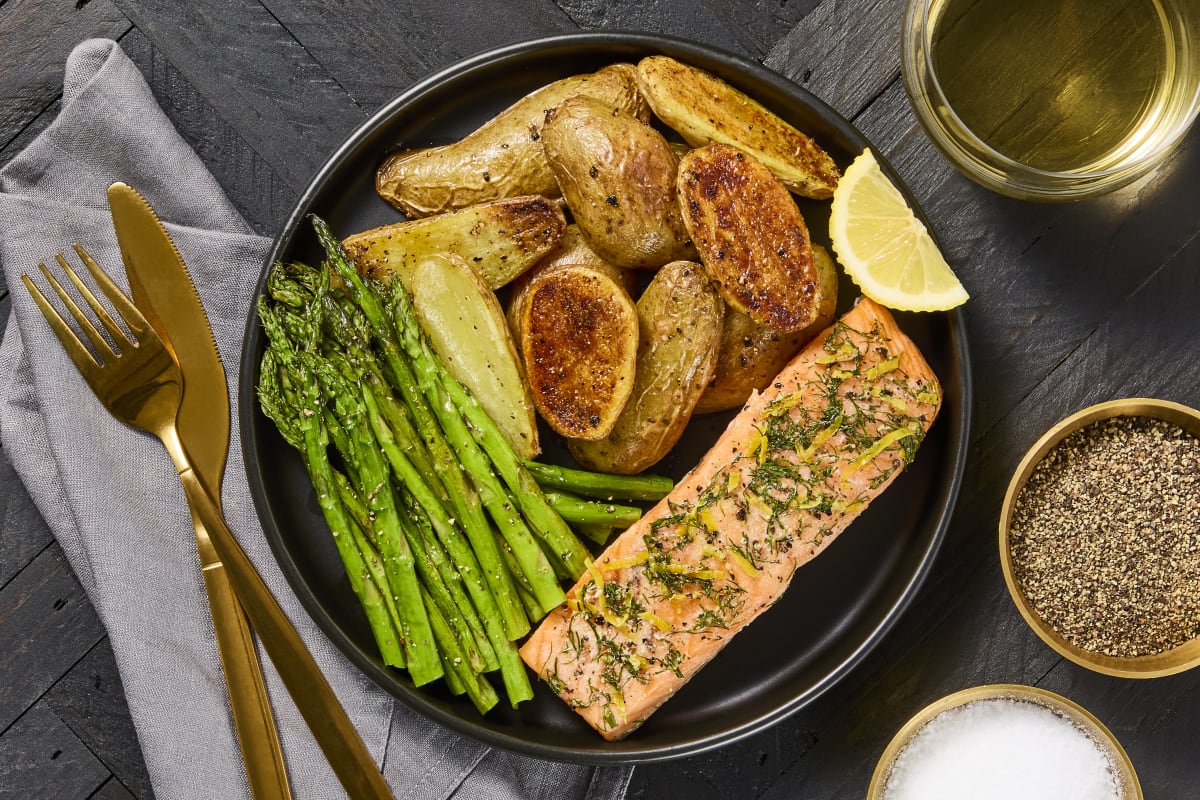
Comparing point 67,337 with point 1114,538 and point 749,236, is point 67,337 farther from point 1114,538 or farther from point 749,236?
point 1114,538

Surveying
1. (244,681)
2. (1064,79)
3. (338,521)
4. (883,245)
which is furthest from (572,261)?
(244,681)

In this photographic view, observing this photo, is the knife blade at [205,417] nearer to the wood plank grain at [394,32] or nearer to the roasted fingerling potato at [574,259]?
the wood plank grain at [394,32]

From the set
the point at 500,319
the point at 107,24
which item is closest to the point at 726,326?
the point at 500,319

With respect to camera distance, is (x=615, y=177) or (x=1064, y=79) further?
(x=1064, y=79)

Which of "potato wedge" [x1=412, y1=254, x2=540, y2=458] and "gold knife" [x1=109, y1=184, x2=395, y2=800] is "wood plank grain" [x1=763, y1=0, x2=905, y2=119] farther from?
"gold knife" [x1=109, y1=184, x2=395, y2=800]

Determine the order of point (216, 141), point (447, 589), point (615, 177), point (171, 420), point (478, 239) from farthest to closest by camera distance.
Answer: point (216, 141) → point (171, 420) → point (447, 589) → point (478, 239) → point (615, 177)

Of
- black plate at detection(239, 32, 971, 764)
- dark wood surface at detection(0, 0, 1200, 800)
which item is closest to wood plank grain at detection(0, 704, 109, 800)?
dark wood surface at detection(0, 0, 1200, 800)

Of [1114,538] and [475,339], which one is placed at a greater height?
[475,339]

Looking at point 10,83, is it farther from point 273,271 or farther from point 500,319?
point 500,319
